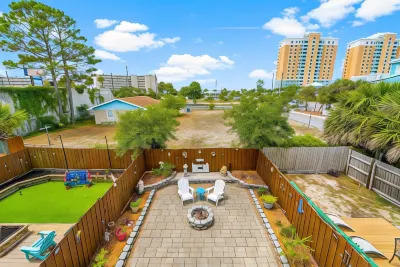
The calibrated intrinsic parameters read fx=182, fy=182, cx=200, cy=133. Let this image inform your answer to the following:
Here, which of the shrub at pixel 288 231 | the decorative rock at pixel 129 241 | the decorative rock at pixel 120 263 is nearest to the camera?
the decorative rock at pixel 120 263

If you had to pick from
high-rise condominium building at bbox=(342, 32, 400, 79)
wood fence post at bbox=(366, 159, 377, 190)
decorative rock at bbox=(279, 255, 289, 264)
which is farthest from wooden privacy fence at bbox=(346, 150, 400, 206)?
high-rise condominium building at bbox=(342, 32, 400, 79)

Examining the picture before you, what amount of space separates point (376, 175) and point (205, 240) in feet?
27.6

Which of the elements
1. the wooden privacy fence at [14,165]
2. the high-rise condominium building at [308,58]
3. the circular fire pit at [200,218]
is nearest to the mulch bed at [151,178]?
the circular fire pit at [200,218]

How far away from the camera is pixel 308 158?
1020cm

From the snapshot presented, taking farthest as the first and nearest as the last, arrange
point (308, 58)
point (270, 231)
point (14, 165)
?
point (308, 58) → point (14, 165) → point (270, 231)

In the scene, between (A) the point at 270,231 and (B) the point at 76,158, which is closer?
(A) the point at 270,231

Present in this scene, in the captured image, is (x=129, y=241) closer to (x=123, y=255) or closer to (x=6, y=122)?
(x=123, y=255)

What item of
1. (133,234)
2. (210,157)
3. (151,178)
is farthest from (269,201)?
(151,178)

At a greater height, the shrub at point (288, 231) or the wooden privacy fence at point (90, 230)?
the wooden privacy fence at point (90, 230)

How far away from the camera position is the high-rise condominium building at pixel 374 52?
77938mm

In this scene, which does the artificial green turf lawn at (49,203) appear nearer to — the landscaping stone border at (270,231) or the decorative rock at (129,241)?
the decorative rock at (129,241)

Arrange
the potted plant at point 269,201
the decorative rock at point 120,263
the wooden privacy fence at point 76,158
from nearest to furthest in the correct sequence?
1. the decorative rock at point 120,263
2. the potted plant at point 269,201
3. the wooden privacy fence at point 76,158

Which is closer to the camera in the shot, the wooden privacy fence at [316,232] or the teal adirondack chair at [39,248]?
the wooden privacy fence at [316,232]

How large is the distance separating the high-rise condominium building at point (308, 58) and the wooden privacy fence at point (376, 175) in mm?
85885
